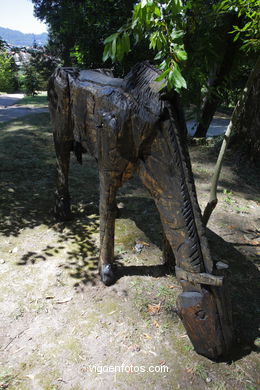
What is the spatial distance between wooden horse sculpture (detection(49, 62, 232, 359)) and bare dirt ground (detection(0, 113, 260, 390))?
0.31 meters

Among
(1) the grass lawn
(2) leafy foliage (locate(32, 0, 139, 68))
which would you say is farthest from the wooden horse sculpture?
(1) the grass lawn

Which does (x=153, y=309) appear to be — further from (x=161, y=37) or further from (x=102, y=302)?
(x=161, y=37)

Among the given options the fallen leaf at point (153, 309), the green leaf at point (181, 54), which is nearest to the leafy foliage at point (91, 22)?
the green leaf at point (181, 54)

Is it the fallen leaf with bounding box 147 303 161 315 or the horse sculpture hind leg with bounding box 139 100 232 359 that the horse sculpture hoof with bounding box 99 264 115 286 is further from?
the horse sculpture hind leg with bounding box 139 100 232 359

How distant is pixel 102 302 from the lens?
345cm

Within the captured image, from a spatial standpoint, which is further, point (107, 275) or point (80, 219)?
point (80, 219)

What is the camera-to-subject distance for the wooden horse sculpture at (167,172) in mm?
2502

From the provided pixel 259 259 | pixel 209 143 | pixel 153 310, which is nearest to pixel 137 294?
pixel 153 310

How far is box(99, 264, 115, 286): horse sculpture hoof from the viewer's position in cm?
363

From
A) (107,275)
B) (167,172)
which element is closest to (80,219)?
(107,275)

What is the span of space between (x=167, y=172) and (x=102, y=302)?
1681 millimetres

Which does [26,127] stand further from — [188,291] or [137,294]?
[188,291]

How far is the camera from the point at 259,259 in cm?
439

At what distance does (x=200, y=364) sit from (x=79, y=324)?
3.87ft
